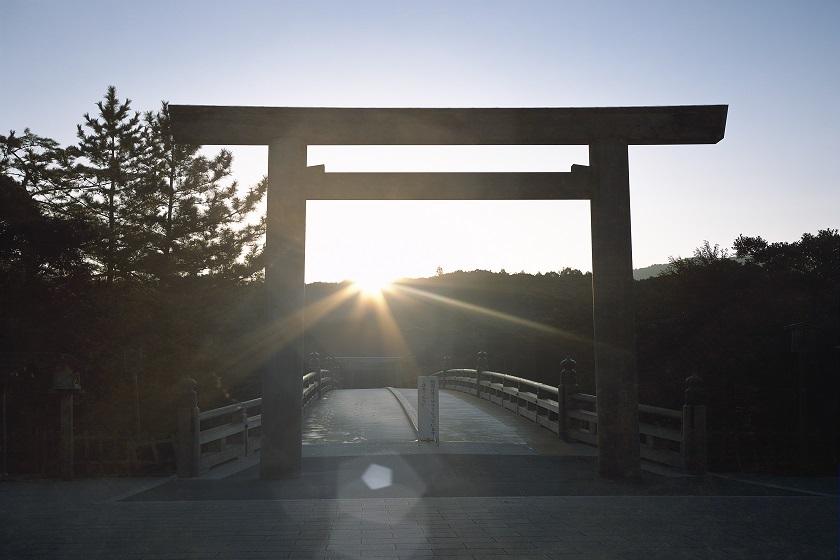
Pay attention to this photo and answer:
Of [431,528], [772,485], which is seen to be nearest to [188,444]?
[431,528]

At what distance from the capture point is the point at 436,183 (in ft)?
33.4

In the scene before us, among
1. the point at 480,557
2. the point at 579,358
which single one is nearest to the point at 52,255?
the point at 480,557

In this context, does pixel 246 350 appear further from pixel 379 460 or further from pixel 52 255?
pixel 379 460

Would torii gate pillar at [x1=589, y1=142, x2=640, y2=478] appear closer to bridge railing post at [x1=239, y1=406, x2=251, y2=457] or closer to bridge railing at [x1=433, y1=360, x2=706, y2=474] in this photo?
bridge railing at [x1=433, y1=360, x2=706, y2=474]

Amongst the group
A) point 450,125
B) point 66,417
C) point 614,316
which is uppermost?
point 450,125

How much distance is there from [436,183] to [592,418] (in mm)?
5949

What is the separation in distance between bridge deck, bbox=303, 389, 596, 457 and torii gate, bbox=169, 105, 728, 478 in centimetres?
→ 319

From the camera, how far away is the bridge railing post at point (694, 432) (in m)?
10.5

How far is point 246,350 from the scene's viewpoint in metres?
32.4

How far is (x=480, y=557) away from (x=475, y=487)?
3.48 meters

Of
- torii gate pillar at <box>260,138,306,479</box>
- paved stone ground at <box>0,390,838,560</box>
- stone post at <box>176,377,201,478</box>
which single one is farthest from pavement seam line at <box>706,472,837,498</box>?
stone post at <box>176,377,201,478</box>

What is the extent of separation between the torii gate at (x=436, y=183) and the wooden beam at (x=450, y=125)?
0.01 m

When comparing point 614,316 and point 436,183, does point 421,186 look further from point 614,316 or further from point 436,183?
point 614,316

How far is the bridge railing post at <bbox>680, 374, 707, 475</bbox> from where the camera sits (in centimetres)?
1053
